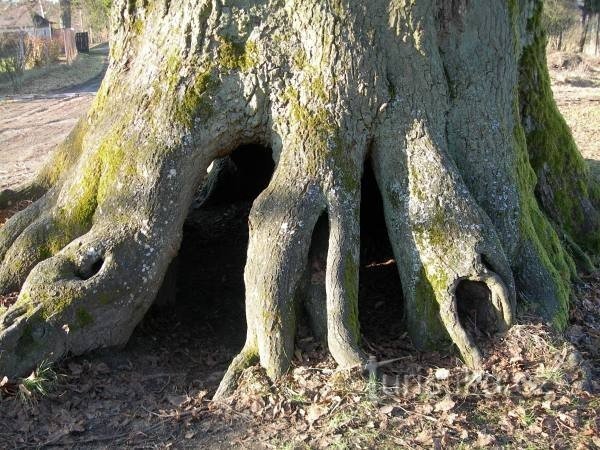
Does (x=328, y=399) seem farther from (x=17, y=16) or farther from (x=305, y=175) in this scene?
(x=17, y=16)

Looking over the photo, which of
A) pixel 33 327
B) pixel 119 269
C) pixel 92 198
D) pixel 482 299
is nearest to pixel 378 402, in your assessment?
pixel 482 299

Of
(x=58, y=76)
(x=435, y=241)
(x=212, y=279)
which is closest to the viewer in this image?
(x=435, y=241)

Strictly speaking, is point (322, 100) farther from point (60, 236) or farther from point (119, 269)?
point (60, 236)

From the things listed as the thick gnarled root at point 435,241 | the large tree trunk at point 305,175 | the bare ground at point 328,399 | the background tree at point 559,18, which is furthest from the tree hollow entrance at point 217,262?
the background tree at point 559,18

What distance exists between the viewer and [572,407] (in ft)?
13.1

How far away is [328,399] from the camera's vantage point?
4031 mm

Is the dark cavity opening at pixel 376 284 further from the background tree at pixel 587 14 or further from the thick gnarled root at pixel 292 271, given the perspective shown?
the background tree at pixel 587 14

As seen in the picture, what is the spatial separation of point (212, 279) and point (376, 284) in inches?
64.7

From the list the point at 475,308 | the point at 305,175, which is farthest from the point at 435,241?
the point at 305,175

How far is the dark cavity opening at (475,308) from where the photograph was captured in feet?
14.9

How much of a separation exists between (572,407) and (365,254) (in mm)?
2768

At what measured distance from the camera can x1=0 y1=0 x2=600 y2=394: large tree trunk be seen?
4.43m

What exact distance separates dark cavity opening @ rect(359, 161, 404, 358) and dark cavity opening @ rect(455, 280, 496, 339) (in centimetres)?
51

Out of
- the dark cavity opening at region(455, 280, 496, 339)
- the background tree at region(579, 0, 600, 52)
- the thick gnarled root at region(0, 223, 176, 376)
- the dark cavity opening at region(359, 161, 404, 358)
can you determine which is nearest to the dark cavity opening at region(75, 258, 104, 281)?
the thick gnarled root at region(0, 223, 176, 376)
